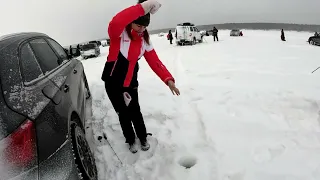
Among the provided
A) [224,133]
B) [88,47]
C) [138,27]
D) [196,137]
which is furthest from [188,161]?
[88,47]

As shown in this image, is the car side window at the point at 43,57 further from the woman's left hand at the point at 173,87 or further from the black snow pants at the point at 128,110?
the woman's left hand at the point at 173,87

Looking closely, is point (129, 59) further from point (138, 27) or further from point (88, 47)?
point (88, 47)

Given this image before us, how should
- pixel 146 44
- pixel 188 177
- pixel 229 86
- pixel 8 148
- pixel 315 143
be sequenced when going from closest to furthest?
pixel 8 148 → pixel 188 177 → pixel 146 44 → pixel 315 143 → pixel 229 86

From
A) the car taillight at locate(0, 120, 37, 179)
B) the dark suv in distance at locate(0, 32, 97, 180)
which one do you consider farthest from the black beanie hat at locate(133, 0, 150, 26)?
the car taillight at locate(0, 120, 37, 179)

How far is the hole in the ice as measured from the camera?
3.31 meters

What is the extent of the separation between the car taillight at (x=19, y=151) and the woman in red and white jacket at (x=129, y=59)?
1454 millimetres

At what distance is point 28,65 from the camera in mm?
2428

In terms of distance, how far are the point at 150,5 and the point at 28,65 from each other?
1.29 meters

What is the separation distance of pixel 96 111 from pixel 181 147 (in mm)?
2213

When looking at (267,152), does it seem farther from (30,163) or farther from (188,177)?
(30,163)

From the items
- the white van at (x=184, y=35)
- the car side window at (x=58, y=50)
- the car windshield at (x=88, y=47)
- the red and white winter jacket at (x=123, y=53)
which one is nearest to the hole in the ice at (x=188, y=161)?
the red and white winter jacket at (x=123, y=53)

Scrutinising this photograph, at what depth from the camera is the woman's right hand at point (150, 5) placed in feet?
8.82

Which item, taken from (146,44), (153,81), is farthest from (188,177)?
(153,81)

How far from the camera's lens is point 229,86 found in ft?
21.3
